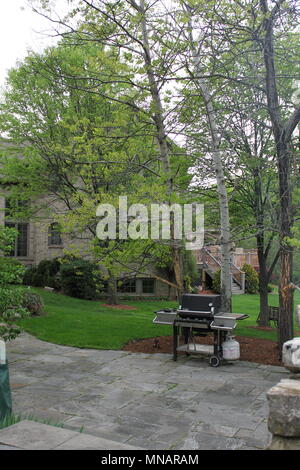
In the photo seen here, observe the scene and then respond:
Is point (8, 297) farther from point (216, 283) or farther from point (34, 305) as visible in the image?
point (216, 283)

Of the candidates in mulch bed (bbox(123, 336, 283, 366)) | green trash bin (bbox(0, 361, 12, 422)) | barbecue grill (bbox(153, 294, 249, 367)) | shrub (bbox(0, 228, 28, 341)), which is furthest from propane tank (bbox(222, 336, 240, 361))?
green trash bin (bbox(0, 361, 12, 422))

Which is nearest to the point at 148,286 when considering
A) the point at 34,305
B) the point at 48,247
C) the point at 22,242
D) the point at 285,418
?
the point at 48,247

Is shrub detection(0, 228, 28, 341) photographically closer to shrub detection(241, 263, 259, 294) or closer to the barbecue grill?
the barbecue grill

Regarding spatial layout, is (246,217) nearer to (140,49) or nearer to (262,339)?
(262,339)

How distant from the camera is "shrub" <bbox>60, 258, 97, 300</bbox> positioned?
839 inches

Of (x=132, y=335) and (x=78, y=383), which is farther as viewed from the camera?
(x=132, y=335)

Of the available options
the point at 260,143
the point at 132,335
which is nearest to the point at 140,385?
the point at 132,335

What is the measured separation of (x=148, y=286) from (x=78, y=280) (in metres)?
4.30

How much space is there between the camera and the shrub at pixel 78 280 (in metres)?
21.3

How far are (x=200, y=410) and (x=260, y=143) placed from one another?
9.50 m

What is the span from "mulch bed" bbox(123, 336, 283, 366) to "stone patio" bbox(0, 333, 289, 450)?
0.40 m

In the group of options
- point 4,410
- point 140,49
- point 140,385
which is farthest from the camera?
point 140,49

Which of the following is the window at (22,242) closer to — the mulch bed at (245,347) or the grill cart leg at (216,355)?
the mulch bed at (245,347)

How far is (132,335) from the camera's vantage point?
12.3m
